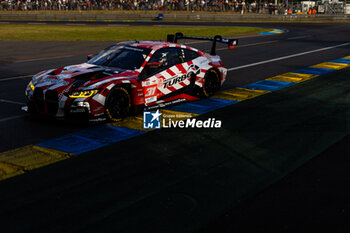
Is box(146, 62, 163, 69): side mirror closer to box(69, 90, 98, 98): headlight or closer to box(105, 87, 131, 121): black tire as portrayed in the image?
box(105, 87, 131, 121): black tire

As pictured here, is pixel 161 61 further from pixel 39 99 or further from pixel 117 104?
pixel 39 99

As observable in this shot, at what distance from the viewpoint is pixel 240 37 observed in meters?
31.4

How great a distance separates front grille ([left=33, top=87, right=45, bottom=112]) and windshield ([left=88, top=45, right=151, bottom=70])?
173 centimetres

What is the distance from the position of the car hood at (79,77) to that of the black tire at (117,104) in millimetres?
277

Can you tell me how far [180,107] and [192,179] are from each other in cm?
457

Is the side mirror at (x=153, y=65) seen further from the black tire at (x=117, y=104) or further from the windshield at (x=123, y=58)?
the black tire at (x=117, y=104)

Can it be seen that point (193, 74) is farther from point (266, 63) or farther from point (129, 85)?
point (266, 63)

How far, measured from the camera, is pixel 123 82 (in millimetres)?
8914

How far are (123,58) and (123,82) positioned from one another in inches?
46.0

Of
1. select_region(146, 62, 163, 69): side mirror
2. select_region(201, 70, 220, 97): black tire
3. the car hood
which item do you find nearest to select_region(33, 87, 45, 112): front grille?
the car hood

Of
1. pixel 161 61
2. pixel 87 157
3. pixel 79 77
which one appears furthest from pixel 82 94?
pixel 161 61

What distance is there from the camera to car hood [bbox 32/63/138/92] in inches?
339

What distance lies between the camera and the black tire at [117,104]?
8773 millimetres

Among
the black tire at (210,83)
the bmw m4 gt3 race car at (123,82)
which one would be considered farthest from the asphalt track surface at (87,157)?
the black tire at (210,83)
